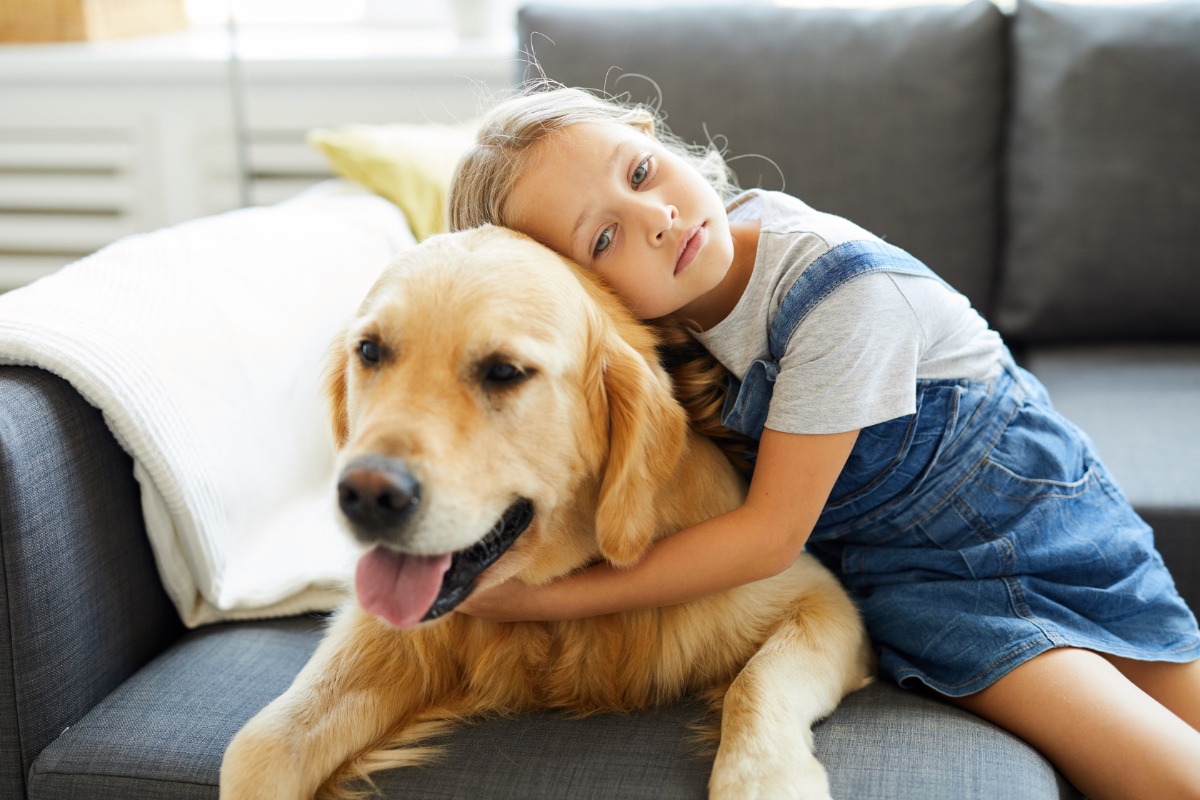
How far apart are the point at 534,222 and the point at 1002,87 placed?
1531 millimetres

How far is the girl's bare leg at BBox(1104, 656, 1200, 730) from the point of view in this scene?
137 cm

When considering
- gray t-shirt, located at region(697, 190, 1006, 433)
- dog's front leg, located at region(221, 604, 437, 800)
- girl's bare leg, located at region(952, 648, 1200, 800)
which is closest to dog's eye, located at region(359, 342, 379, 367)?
dog's front leg, located at region(221, 604, 437, 800)

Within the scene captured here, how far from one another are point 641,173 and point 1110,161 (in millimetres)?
1437

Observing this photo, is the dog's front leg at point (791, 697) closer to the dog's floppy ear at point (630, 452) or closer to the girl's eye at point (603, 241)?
the dog's floppy ear at point (630, 452)

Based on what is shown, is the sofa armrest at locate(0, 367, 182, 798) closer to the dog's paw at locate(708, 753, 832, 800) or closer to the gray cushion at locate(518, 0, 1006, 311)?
the dog's paw at locate(708, 753, 832, 800)

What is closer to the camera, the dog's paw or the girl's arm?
the dog's paw

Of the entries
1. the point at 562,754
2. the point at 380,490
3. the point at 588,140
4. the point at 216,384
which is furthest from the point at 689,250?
the point at 216,384

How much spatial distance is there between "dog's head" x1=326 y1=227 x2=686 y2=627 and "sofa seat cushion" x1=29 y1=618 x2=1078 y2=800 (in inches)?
8.5

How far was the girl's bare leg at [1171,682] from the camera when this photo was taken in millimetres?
1365

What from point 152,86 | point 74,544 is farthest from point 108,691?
point 152,86

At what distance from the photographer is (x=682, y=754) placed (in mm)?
1209

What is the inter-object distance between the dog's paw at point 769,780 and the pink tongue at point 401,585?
378 millimetres

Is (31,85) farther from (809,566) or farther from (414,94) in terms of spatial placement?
(809,566)

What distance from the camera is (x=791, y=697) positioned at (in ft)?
3.95
